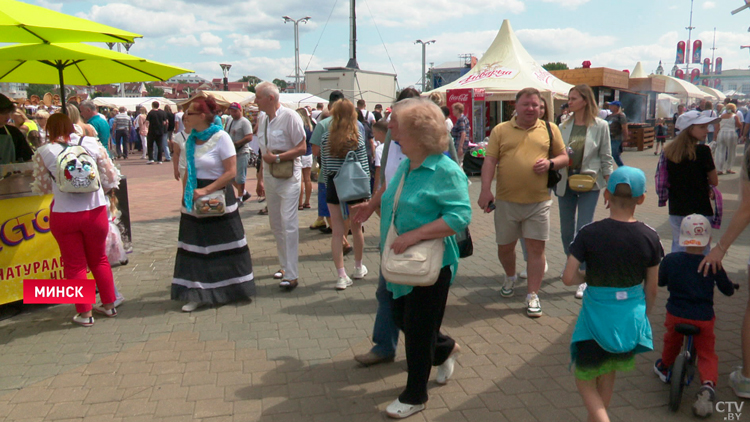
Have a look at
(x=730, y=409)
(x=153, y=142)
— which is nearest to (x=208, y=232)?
(x=730, y=409)

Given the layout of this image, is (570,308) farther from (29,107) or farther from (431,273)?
(29,107)

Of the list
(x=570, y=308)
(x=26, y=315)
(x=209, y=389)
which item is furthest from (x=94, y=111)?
(x=570, y=308)

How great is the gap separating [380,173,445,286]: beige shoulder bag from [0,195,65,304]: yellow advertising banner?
3.73m

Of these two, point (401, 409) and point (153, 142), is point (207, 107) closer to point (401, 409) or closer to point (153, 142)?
point (401, 409)

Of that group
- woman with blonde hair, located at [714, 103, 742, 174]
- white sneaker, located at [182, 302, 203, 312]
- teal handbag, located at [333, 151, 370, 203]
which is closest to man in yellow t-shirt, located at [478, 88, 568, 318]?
teal handbag, located at [333, 151, 370, 203]

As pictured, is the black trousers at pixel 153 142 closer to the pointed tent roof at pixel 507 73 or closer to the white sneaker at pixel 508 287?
the pointed tent roof at pixel 507 73

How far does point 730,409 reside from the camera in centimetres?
328

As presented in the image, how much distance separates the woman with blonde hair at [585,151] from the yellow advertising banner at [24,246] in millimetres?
4747

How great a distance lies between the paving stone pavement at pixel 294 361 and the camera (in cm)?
336

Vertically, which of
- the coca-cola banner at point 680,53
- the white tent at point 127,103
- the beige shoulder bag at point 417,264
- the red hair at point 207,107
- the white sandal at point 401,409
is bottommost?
the white sandal at point 401,409

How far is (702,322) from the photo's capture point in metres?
3.32

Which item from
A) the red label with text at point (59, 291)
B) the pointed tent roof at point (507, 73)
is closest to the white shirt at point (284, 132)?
the red label with text at point (59, 291)

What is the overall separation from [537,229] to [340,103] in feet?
6.86

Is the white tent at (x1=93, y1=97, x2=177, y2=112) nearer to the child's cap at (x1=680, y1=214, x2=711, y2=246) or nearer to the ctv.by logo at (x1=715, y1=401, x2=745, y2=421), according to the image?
the child's cap at (x1=680, y1=214, x2=711, y2=246)
